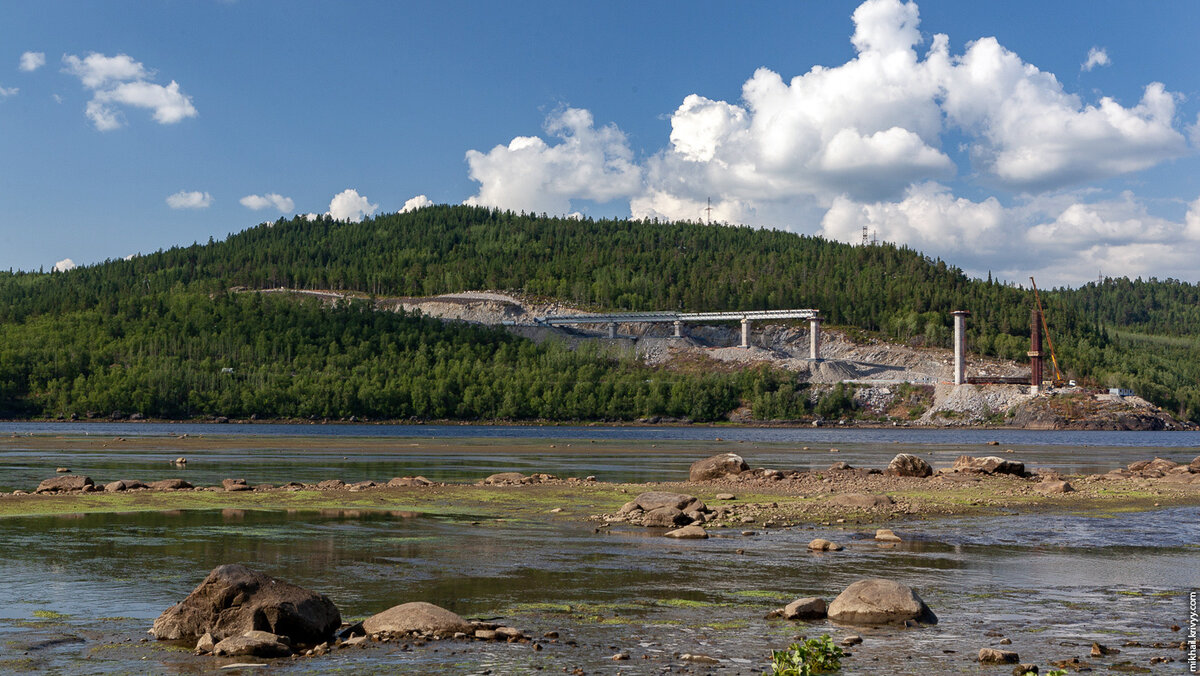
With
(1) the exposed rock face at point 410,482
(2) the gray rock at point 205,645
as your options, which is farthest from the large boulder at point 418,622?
(1) the exposed rock face at point 410,482

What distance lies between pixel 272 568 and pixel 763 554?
14.3 metres

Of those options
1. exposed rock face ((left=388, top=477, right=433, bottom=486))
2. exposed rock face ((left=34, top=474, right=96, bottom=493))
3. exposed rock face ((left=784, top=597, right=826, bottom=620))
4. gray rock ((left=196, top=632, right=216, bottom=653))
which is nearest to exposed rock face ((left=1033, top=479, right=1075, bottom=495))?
exposed rock face ((left=388, top=477, right=433, bottom=486))

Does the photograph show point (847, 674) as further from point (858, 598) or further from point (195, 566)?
point (195, 566)

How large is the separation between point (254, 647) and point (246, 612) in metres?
1.35

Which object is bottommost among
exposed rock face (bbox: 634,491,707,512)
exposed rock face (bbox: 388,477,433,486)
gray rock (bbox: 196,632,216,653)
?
exposed rock face (bbox: 388,477,433,486)

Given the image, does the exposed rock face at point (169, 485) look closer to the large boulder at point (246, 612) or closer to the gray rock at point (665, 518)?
the gray rock at point (665, 518)

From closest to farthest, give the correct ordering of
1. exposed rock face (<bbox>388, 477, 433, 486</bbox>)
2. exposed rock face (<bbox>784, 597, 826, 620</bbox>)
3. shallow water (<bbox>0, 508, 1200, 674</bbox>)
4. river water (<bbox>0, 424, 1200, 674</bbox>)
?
1. river water (<bbox>0, 424, 1200, 674</bbox>)
2. shallow water (<bbox>0, 508, 1200, 674</bbox>)
3. exposed rock face (<bbox>784, 597, 826, 620</bbox>)
4. exposed rock face (<bbox>388, 477, 433, 486</bbox>)

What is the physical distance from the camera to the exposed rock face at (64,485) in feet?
152

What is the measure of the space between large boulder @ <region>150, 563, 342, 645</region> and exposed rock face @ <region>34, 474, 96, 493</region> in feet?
106

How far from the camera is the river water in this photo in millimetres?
17312

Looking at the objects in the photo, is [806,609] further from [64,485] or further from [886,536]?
[64,485]

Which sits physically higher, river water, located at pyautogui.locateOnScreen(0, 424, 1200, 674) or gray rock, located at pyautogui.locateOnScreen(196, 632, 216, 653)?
gray rock, located at pyautogui.locateOnScreen(196, 632, 216, 653)

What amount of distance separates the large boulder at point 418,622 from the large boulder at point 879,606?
308 inches

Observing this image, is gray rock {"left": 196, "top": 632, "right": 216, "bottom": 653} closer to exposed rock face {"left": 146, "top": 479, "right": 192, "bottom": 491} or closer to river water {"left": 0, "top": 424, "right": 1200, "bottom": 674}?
river water {"left": 0, "top": 424, "right": 1200, "bottom": 674}
